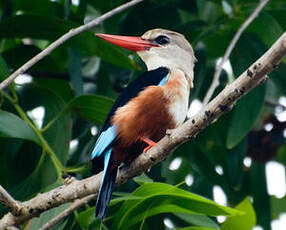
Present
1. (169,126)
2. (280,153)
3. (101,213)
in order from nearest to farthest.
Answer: (101,213) → (169,126) → (280,153)

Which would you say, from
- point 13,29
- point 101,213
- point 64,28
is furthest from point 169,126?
point 13,29

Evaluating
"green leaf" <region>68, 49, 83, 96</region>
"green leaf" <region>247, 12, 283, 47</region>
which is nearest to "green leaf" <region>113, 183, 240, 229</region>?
"green leaf" <region>68, 49, 83, 96</region>

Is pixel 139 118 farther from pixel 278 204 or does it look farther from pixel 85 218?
pixel 278 204

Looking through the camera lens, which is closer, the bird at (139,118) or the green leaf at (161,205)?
the green leaf at (161,205)

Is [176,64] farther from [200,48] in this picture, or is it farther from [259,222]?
[259,222]

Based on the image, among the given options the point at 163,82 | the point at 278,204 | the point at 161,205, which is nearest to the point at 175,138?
the point at 161,205

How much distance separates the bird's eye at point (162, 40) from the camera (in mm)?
4328

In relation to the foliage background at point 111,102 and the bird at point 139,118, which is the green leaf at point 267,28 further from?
the bird at point 139,118

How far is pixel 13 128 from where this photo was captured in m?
3.52

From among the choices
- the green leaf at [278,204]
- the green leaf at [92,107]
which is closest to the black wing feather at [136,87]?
the green leaf at [92,107]

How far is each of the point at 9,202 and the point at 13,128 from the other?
1.99 feet

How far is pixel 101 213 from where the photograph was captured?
3.08m

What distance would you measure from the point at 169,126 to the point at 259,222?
1546 mm

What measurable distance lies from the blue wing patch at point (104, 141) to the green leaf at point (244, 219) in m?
0.75
